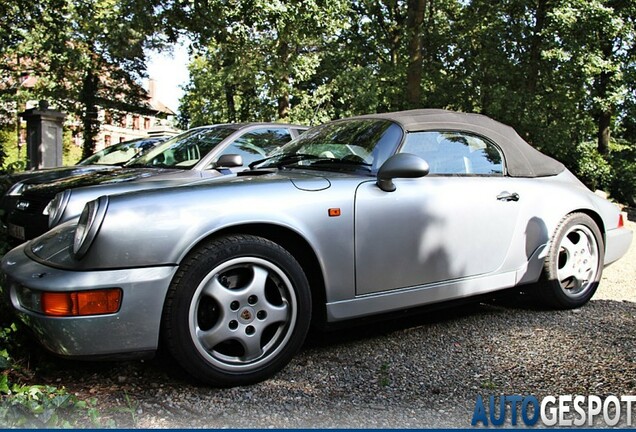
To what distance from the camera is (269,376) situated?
274cm

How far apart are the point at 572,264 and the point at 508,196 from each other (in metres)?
0.89

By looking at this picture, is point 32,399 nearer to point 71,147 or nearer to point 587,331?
point 587,331

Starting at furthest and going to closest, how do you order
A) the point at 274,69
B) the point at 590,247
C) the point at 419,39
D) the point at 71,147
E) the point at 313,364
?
the point at 71,147, the point at 419,39, the point at 274,69, the point at 590,247, the point at 313,364

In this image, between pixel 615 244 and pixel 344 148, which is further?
pixel 615 244

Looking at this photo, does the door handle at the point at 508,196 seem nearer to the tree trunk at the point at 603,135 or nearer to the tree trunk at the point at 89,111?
the tree trunk at the point at 603,135

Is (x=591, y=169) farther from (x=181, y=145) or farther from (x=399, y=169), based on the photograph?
(x=399, y=169)

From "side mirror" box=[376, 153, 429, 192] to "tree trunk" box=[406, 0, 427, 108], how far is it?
13.1m

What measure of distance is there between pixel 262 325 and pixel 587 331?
2238 millimetres

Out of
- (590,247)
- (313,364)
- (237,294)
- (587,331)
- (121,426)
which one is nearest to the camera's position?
(121,426)

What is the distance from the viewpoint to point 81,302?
7.61 ft

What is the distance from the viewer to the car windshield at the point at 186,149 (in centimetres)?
550

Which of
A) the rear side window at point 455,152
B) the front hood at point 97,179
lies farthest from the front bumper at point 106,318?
the front hood at point 97,179

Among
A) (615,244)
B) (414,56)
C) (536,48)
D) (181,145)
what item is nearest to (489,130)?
(615,244)

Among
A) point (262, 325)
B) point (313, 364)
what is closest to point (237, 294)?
point (262, 325)
